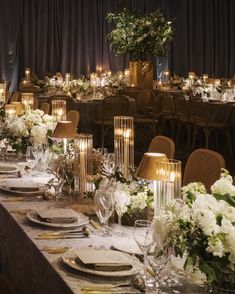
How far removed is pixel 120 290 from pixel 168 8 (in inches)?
566

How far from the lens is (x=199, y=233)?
6.13ft

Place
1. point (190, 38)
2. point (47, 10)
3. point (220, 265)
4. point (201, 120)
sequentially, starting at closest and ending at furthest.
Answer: point (220, 265), point (201, 120), point (47, 10), point (190, 38)

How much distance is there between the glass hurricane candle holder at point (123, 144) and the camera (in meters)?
3.54

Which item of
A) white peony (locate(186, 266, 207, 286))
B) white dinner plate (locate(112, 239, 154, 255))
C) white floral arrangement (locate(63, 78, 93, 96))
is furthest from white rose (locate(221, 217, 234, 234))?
white floral arrangement (locate(63, 78, 93, 96))

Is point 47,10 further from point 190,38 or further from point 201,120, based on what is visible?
point 201,120

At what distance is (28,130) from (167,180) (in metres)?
2.11

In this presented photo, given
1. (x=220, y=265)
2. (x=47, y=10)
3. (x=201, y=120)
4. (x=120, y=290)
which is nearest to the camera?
(x=220, y=265)

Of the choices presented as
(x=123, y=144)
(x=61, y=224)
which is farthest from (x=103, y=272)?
(x=123, y=144)

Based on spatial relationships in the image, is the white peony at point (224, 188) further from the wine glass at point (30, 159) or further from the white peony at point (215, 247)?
the wine glass at point (30, 159)

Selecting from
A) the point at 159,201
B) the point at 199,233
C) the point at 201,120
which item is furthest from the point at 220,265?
the point at 201,120

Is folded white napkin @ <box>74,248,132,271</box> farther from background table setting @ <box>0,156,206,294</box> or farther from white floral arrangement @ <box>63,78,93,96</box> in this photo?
white floral arrangement @ <box>63,78,93,96</box>

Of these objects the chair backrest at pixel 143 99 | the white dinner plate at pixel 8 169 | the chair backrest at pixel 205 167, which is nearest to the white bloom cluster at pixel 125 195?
the chair backrest at pixel 205 167

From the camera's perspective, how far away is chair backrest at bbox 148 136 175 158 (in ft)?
13.8

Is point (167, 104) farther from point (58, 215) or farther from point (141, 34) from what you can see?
point (58, 215)
